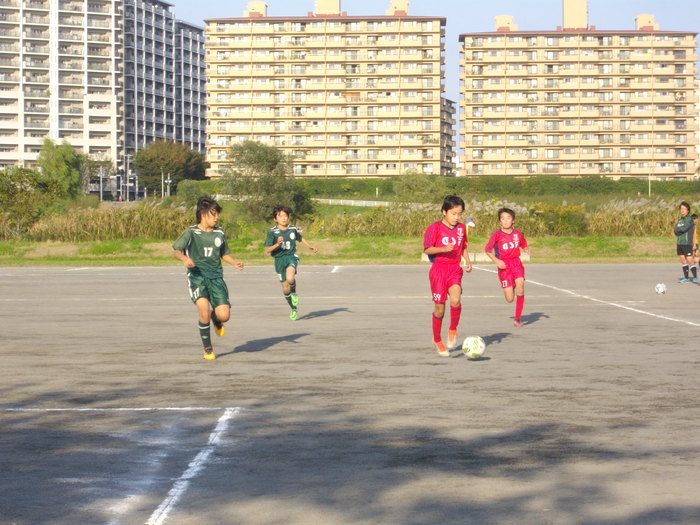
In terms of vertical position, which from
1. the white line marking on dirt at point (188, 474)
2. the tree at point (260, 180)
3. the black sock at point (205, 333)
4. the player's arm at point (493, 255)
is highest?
the tree at point (260, 180)

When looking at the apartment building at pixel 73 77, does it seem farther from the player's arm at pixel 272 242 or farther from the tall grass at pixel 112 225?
the player's arm at pixel 272 242

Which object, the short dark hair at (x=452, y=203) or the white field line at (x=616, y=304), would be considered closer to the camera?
the short dark hair at (x=452, y=203)

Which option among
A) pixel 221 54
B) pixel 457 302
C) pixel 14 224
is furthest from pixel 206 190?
pixel 457 302

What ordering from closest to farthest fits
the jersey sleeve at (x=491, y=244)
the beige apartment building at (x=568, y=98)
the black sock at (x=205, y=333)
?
the black sock at (x=205, y=333) → the jersey sleeve at (x=491, y=244) → the beige apartment building at (x=568, y=98)

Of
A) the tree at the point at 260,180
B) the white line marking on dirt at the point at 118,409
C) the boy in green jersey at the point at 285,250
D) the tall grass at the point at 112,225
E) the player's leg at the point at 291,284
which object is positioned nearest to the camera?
the white line marking on dirt at the point at 118,409

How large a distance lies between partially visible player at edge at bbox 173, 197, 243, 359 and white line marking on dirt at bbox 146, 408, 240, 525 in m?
3.78

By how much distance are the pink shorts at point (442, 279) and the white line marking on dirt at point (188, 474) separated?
14.9ft

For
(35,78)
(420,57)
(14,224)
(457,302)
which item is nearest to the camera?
(457,302)

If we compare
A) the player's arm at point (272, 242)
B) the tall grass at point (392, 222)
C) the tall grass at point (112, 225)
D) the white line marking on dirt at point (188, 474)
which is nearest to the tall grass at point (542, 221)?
the tall grass at point (392, 222)

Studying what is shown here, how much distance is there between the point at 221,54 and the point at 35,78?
46322 mm

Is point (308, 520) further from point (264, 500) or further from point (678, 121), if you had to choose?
point (678, 121)

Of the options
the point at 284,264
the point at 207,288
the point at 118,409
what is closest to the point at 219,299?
the point at 207,288

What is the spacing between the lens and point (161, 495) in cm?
580

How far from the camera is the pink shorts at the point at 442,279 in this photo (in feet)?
40.9
